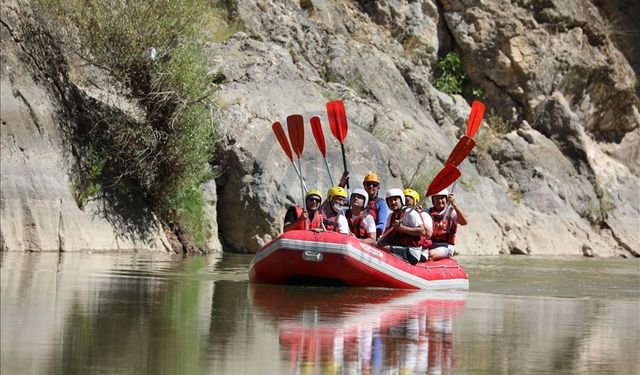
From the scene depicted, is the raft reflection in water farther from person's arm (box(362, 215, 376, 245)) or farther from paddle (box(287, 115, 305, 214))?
paddle (box(287, 115, 305, 214))

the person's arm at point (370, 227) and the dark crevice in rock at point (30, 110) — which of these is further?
the dark crevice in rock at point (30, 110)

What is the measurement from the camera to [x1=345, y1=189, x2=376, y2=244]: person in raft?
1559 centimetres

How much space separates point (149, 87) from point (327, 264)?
6633 mm

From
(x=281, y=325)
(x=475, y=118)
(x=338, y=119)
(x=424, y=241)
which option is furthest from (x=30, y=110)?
(x=281, y=325)

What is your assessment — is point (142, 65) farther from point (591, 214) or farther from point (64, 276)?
point (591, 214)

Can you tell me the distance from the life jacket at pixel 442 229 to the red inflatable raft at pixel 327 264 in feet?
3.80

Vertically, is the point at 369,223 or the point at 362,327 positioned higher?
the point at 369,223

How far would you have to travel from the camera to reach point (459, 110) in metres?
29.1

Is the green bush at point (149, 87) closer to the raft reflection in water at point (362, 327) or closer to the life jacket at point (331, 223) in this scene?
the life jacket at point (331, 223)

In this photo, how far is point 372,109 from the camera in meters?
25.2

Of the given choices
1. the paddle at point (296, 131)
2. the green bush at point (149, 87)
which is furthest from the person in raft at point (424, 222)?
the green bush at point (149, 87)

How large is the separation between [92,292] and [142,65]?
8073 mm

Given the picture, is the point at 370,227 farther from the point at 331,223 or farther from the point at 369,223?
the point at 331,223

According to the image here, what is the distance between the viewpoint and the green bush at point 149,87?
19250mm
